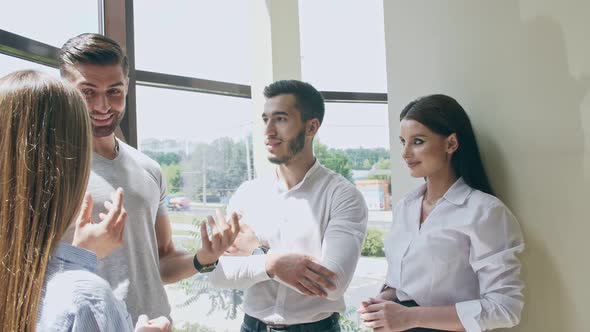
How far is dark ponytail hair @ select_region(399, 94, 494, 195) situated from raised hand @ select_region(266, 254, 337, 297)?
671mm

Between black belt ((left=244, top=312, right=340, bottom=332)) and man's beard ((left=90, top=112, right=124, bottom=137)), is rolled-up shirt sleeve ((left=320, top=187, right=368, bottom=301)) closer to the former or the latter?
black belt ((left=244, top=312, right=340, bottom=332))

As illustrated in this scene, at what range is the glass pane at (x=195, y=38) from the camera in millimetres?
2787

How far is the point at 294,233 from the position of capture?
196 cm

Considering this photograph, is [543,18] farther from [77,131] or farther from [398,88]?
[77,131]

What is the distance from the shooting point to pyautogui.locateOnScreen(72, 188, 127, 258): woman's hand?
1.15 metres

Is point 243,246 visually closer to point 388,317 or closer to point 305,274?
point 305,274

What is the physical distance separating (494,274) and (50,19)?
2.18 m

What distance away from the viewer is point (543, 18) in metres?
1.68

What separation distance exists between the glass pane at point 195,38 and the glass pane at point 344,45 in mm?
546

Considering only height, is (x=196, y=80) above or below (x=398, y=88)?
above

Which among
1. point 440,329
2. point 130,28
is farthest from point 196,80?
point 440,329

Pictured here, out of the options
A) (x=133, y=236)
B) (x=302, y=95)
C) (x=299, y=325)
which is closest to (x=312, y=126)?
(x=302, y=95)

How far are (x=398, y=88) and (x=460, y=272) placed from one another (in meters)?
1.08

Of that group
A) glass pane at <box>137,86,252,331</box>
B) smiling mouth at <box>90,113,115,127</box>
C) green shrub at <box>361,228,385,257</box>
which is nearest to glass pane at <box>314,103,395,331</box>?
green shrub at <box>361,228,385,257</box>
